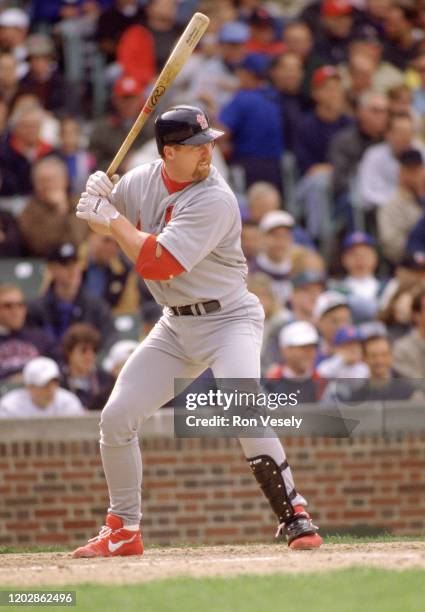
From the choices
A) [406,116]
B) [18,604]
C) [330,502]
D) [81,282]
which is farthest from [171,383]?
[406,116]

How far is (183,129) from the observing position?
6527 mm

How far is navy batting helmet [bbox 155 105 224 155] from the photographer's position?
652 centimetres

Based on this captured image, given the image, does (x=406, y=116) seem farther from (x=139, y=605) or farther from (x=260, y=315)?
(x=139, y=605)

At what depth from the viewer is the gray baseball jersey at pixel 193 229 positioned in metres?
6.50

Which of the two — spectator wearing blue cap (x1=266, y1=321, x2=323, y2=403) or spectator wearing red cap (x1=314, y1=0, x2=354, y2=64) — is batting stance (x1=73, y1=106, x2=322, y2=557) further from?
spectator wearing red cap (x1=314, y1=0, x2=354, y2=64)

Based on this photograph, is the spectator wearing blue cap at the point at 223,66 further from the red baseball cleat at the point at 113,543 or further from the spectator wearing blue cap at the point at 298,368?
the red baseball cleat at the point at 113,543

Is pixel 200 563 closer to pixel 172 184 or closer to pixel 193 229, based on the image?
pixel 193 229

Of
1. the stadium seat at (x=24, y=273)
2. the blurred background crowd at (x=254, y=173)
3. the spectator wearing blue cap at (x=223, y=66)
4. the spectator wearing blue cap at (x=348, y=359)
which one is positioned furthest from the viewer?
the spectator wearing blue cap at (x=223, y=66)

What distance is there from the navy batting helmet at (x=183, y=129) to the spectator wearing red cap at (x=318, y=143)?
6661mm

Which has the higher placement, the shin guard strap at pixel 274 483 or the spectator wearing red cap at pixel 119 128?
the spectator wearing red cap at pixel 119 128

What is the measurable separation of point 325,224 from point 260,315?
21.0 ft

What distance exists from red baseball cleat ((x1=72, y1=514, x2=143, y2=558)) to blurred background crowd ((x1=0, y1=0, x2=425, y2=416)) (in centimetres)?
286

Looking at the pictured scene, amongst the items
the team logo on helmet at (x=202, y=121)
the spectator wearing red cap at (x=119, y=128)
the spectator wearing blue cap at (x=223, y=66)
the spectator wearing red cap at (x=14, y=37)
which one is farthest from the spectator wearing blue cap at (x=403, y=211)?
the team logo on helmet at (x=202, y=121)

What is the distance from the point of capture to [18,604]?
5.59 metres
